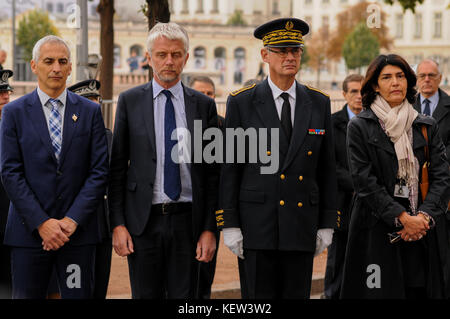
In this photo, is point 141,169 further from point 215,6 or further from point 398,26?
point 215,6

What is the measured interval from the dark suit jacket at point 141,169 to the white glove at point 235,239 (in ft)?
0.48

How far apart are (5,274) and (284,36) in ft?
10.0

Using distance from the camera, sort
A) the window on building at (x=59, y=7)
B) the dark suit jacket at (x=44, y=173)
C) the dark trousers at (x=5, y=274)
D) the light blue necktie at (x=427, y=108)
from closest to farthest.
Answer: the dark suit jacket at (x=44, y=173) < the dark trousers at (x=5, y=274) < the light blue necktie at (x=427, y=108) < the window on building at (x=59, y=7)

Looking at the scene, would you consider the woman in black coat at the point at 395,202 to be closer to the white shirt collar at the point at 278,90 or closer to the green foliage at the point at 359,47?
the white shirt collar at the point at 278,90

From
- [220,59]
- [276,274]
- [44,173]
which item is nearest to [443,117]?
[276,274]

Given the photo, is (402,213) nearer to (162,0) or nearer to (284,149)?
(284,149)

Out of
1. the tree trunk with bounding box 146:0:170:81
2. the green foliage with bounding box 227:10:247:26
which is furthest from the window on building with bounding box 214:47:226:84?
the tree trunk with bounding box 146:0:170:81

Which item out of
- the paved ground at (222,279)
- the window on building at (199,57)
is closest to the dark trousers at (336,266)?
the paved ground at (222,279)

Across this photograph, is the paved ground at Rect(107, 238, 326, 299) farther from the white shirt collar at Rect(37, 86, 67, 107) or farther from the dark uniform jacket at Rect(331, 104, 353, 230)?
the white shirt collar at Rect(37, 86, 67, 107)

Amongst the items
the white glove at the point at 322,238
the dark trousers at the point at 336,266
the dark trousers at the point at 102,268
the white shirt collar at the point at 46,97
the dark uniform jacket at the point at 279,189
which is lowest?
the dark trousers at the point at 336,266

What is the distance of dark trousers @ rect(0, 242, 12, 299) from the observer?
696cm

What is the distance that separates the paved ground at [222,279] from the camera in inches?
348
